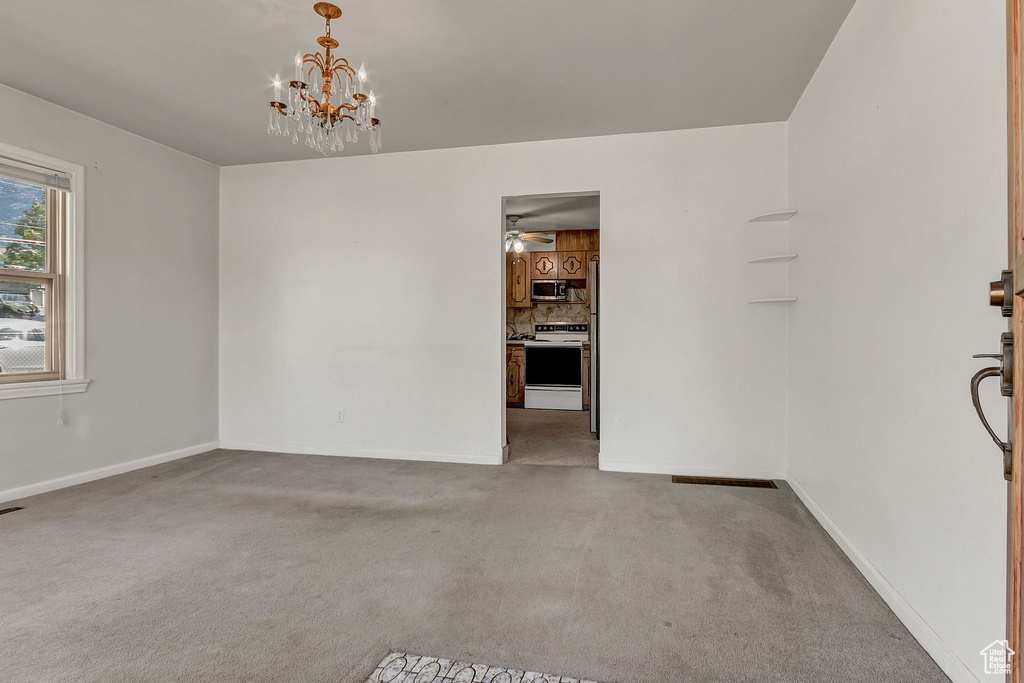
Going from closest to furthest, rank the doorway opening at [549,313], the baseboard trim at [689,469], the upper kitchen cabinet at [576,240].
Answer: the baseboard trim at [689,469], the doorway opening at [549,313], the upper kitchen cabinet at [576,240]

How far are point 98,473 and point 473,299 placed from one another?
3.06m

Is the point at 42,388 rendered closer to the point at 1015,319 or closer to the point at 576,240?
the point at 1015,319

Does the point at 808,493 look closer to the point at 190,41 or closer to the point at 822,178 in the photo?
the point at 822,178

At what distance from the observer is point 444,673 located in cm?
166

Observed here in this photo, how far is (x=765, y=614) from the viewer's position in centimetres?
202

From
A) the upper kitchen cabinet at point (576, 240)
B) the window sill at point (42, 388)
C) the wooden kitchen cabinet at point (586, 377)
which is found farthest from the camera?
the upper kitchen cabinet at point (576, 240)

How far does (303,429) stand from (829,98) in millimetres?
4623

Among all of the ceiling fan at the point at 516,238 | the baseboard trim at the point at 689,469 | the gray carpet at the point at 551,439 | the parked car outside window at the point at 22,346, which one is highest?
the ceiling fan at the point at 516,238

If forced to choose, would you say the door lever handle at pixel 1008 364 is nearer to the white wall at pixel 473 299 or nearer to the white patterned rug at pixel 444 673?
the white patterned rug at pixel 444 673

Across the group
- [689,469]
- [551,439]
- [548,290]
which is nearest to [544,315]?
[548,290]

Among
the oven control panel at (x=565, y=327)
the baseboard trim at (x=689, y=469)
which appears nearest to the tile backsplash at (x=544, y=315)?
the oven control panel at (x=565, y=327)

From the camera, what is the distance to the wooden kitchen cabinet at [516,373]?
7.95 meters

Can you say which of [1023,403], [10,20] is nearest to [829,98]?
[1023,403]

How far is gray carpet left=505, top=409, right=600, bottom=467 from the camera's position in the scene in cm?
457
